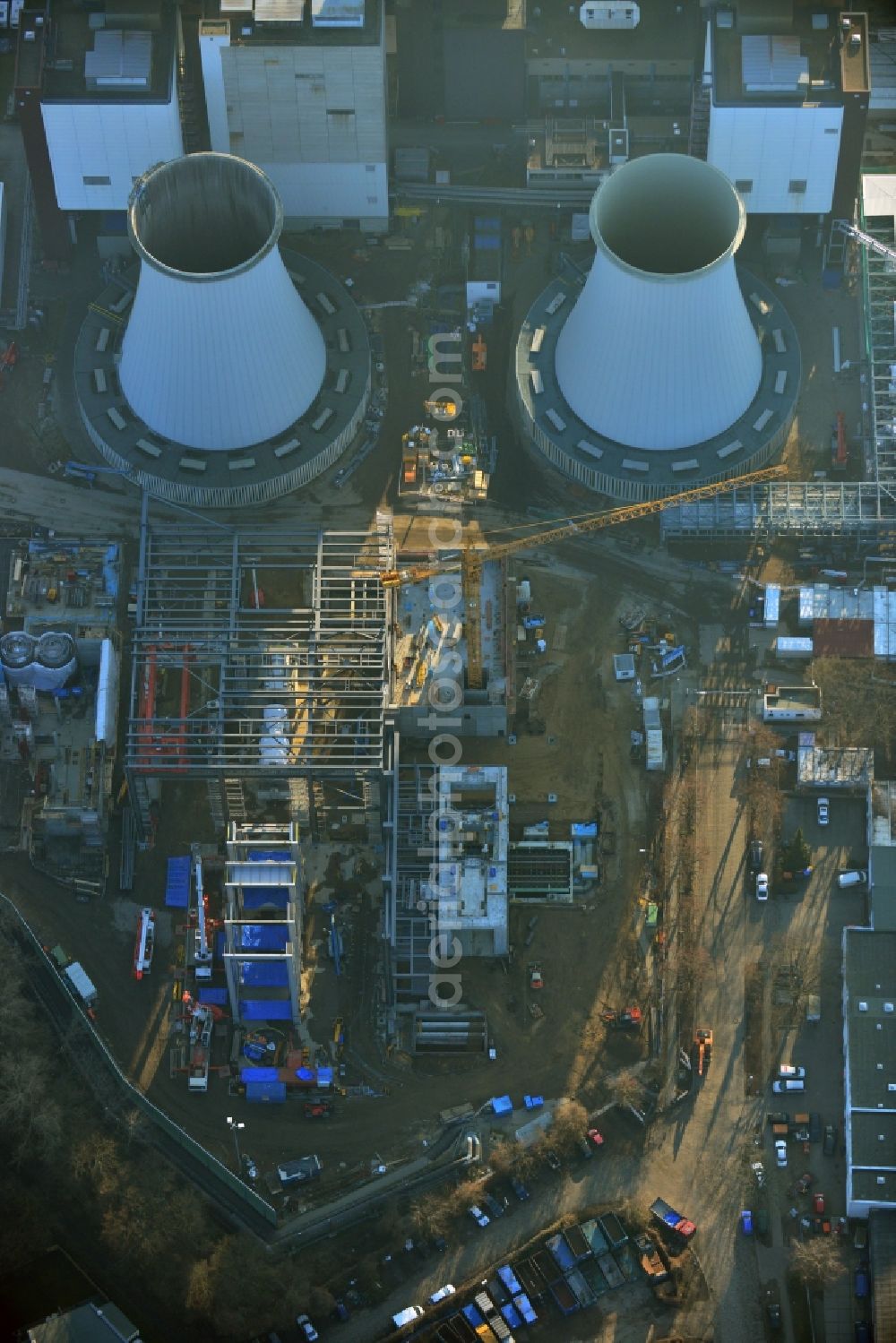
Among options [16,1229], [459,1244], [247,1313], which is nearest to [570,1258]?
[459,1244]

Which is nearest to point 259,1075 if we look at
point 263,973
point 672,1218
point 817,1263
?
point 263,973

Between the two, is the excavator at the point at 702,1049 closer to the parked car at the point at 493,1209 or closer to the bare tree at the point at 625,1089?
the bare tree at the point at 625,1089

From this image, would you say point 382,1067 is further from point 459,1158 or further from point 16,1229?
point 16,1229

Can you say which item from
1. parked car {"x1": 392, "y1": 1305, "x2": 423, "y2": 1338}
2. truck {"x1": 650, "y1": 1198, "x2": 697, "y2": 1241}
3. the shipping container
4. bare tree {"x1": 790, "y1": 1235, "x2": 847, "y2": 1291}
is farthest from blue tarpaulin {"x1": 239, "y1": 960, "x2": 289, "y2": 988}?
bare tree {"x1": 790, "y1": 1235, "x2": 847, "y2": 1291}

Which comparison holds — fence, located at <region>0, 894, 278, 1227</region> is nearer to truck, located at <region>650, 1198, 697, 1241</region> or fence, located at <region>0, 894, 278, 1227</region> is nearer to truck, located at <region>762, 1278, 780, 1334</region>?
truck, located at <region>650, 1198, 697, 1241</region>

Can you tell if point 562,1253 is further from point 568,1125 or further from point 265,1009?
point 265,1009

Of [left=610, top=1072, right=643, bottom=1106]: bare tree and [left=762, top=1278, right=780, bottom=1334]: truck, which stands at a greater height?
[left=610, top=1072, right=643, bottom=1106]: bare tree
